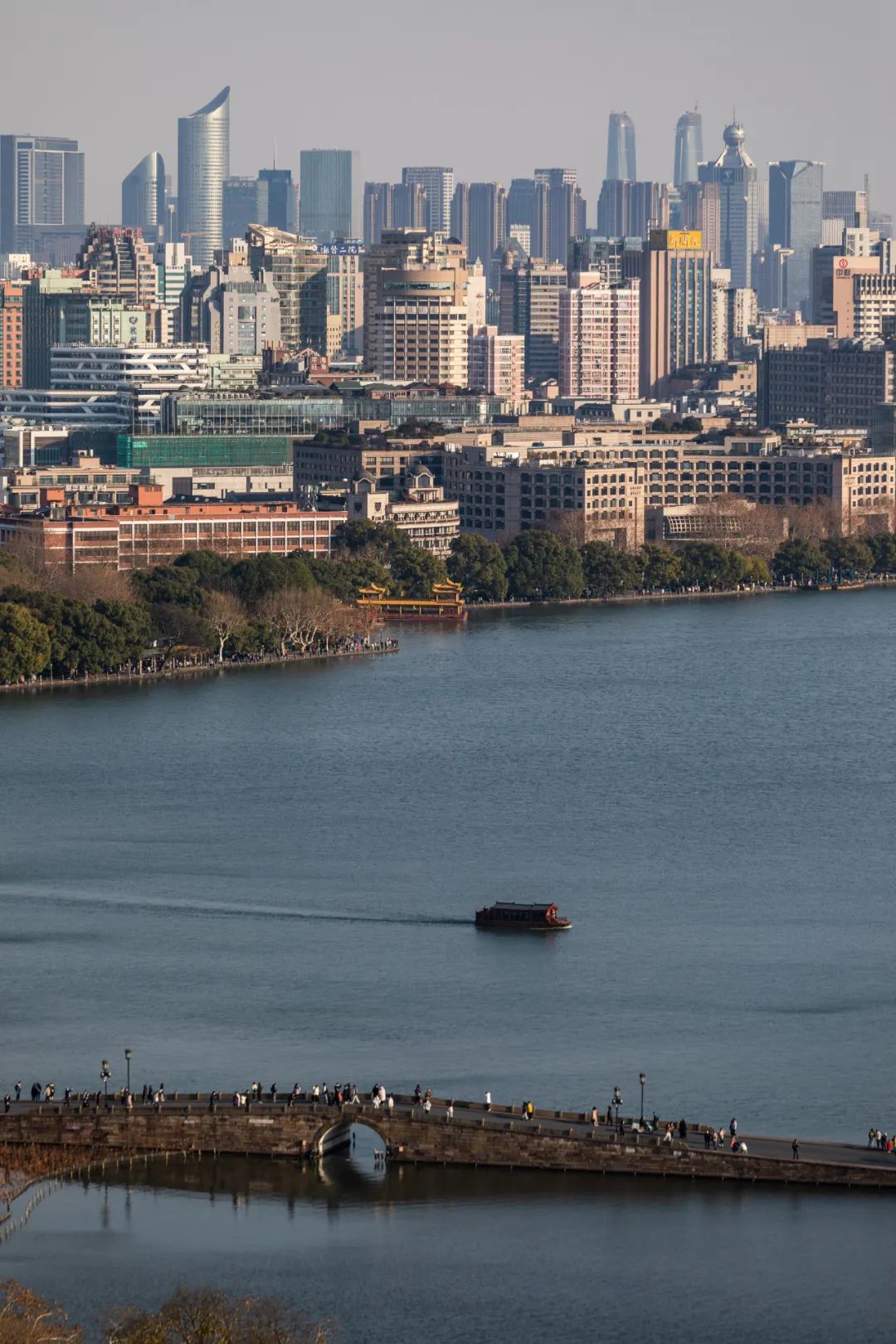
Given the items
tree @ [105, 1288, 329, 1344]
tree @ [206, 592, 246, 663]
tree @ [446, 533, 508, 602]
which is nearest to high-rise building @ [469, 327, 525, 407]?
tree @ [446, 533, 508, 602]

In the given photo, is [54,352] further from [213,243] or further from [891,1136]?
[213,243]

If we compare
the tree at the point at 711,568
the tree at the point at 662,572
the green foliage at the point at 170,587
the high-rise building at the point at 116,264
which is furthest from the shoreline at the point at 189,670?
the high-rise building at the point at 116,264

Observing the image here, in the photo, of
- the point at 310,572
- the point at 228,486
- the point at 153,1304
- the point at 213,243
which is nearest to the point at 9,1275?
the point at 153,1304

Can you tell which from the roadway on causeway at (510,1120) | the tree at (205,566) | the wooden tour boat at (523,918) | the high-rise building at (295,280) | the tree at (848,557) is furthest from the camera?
the high-rise building at (295,280)

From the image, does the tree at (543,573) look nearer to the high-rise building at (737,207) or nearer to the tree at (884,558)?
the tree at (884,558)

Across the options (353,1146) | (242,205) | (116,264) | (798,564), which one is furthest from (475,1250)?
(242,205)

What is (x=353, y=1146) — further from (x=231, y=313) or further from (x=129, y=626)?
(x=231, y=313)
